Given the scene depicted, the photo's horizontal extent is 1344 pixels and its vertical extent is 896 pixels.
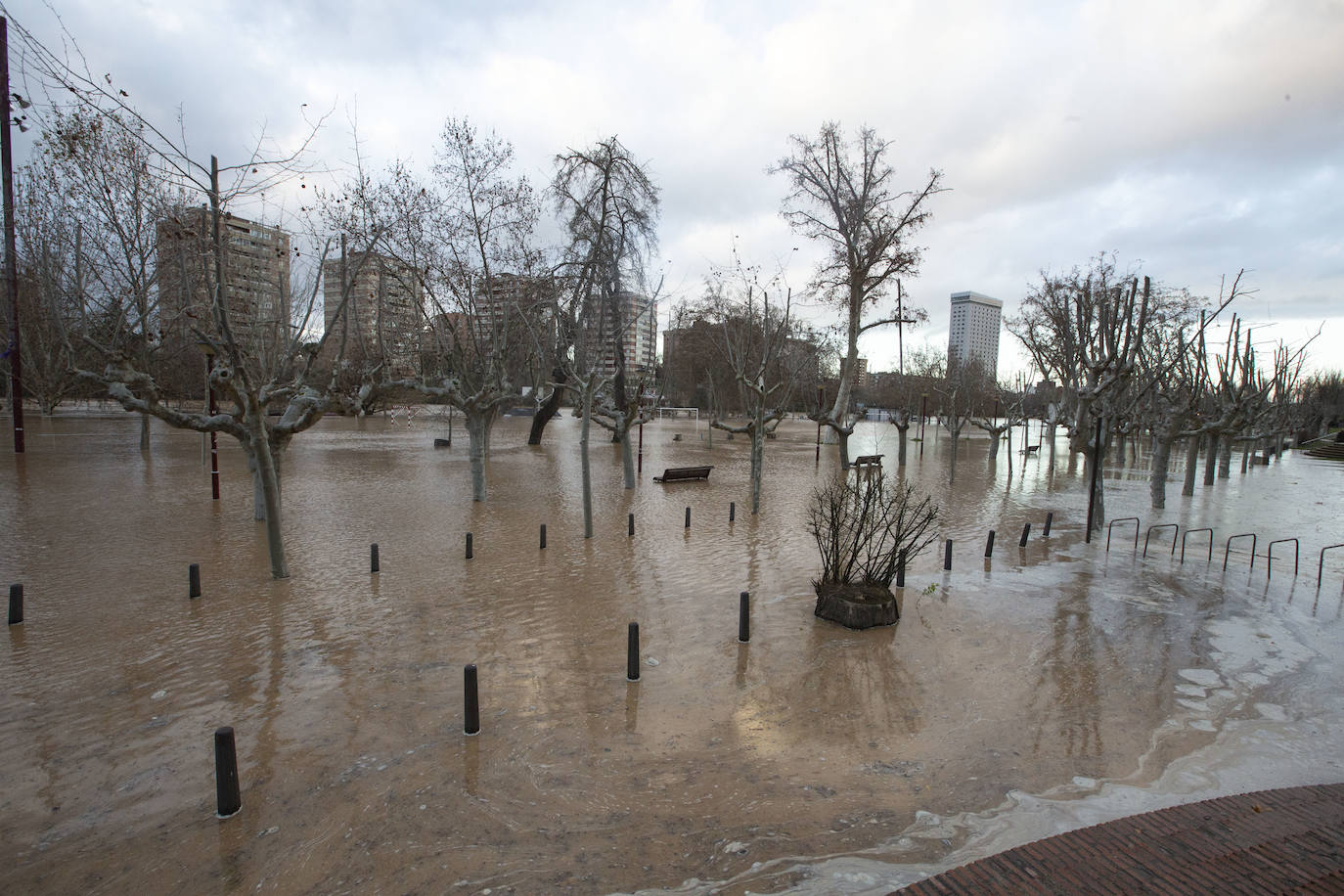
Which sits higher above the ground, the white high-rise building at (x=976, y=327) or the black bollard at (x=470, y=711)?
the white high-rise building at (x=976, y=327)

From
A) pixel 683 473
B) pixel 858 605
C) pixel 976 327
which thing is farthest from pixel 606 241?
pixel 976 327

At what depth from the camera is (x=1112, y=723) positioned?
228 inches

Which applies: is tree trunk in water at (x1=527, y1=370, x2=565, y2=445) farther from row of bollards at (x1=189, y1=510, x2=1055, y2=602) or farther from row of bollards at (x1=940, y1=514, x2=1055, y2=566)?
row of bollards at (x1=940, y1=514, x2=1055, y2=566)

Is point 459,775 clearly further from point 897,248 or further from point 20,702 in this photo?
point 897,248

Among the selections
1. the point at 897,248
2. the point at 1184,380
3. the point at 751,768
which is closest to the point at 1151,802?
the point at 751,768

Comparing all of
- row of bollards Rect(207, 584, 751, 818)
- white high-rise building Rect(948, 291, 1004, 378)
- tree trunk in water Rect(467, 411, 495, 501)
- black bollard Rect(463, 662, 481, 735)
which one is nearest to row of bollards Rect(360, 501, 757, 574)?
row of bollards Rect(207, 584, 751, 818)

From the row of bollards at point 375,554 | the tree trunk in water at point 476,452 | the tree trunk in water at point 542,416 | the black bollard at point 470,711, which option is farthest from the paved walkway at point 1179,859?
the tree trunk in water at point 542,416

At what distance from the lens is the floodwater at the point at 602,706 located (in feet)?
13.2

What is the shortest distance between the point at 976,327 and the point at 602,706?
75328mm

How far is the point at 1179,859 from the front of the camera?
3301mm

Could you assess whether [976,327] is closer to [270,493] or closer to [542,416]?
[542,416]

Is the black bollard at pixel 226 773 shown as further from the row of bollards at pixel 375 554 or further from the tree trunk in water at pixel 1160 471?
the tree trunk in water at pixel 1160 471

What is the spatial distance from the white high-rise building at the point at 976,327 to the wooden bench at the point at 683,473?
4800cm

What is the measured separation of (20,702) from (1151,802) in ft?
29.3
